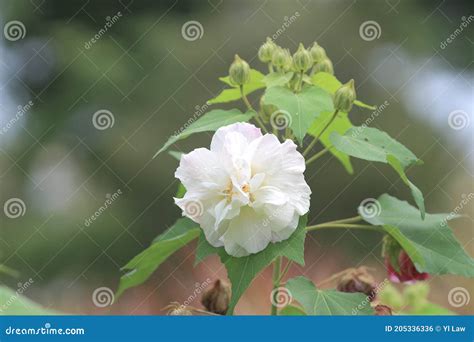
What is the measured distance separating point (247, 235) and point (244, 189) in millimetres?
54

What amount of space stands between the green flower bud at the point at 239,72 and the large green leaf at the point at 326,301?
0.86 ft

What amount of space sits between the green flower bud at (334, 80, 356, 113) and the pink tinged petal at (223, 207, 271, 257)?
0.17 meters

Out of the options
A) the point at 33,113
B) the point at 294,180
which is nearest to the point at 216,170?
the point at 294,180

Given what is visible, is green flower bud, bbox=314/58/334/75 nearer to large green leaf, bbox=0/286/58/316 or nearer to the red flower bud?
the red flower bud

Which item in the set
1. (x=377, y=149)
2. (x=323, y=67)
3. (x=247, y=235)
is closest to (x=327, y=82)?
(x=323, y=67)

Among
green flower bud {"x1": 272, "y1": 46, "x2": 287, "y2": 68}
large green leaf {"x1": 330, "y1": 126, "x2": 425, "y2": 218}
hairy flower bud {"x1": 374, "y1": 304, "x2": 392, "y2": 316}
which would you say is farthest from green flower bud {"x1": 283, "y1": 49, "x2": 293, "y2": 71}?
hairy flower bud {"x1": 374, "y1": 304, "x2": 392, "y2": 316}

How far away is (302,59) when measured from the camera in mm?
771

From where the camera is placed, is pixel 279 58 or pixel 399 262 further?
pixel 399 262

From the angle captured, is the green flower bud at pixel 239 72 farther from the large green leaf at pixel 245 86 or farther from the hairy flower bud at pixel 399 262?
the hairy flower bud at pixel 399 262

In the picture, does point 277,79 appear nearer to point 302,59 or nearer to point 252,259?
point 302,59

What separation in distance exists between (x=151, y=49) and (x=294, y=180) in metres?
1.65

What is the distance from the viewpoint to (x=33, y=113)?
7.68 ft

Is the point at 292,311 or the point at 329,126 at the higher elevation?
the point at 329,126
